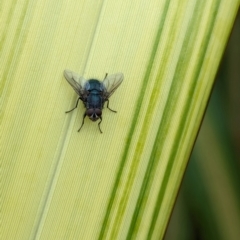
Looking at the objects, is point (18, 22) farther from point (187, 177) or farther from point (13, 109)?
point (187, 177)

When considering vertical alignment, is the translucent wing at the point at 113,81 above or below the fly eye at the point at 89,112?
above

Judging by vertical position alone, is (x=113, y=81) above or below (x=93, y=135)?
above

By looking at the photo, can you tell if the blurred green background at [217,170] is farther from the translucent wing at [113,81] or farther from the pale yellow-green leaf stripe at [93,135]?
the translucent wing at [113,81]

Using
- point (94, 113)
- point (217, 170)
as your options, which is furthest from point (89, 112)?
point (217, 170)

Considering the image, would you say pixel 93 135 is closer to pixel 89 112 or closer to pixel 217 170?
pixel 89 112

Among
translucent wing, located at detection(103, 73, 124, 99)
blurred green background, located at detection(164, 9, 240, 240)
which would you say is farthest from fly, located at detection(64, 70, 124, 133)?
blurred green background, located at detection(164, 9, 240, 240)

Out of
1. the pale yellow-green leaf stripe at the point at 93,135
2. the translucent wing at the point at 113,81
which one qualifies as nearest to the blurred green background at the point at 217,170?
the pale yellow-green leaf stripe at the point at 93,135
